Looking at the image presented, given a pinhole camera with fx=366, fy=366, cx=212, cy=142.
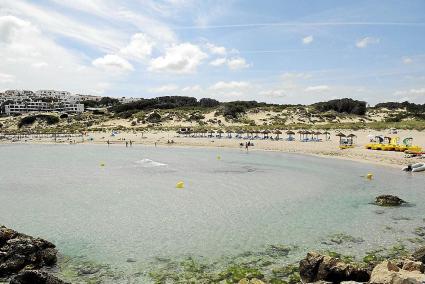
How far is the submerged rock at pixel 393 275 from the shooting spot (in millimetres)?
A: 8122

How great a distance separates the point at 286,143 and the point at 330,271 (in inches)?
1765

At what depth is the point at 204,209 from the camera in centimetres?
2017

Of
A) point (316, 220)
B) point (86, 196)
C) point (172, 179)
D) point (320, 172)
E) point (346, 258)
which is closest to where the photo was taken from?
point (346, 258)

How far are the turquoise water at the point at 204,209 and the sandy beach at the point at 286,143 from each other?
165 inches

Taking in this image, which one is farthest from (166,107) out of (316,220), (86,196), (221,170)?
(316,220)

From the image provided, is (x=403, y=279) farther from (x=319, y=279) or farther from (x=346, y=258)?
(x=346, y=258)

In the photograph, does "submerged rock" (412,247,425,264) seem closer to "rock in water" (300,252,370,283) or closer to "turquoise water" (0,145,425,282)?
"rock in water" (300,252,370,283)

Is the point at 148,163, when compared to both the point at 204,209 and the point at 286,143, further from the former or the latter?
the point at 286,143

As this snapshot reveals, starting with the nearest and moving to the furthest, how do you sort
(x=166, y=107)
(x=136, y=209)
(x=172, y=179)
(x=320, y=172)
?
(x=136, y=209) → (x=172, y=179) → (x=320, y=172) → (x=166, y=107)

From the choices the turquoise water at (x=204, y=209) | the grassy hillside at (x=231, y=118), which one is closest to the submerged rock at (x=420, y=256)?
the turquoise water at (x=204, y=209)

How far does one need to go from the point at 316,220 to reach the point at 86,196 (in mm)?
14734

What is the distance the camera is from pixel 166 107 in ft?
393

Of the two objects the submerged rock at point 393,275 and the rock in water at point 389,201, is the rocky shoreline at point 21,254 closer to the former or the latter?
the submerged rock at point 393,275

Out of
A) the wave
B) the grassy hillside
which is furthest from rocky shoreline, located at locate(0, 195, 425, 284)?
the grassy hillside
